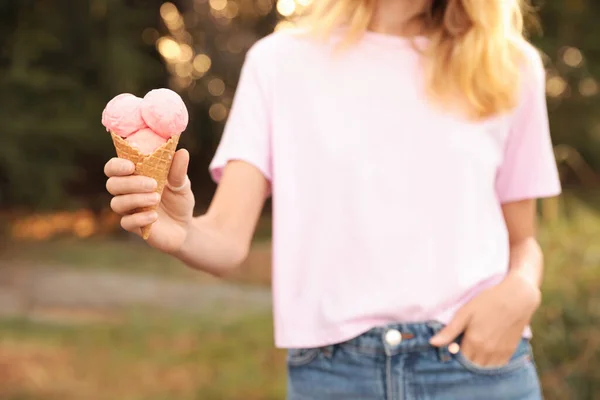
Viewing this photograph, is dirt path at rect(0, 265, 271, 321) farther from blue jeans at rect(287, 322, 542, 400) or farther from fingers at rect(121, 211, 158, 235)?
fingers at rect(121, 211, 158, 235)

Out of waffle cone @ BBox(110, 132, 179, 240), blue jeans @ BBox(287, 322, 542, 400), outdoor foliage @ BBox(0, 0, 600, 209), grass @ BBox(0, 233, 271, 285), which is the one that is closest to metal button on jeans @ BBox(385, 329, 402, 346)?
blue jeans @ BBox(287, 322, 542, 400)

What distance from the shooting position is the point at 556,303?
3.83m

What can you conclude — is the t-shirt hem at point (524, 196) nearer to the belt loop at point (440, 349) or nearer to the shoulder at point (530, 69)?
the shoulder at point (530, 69)

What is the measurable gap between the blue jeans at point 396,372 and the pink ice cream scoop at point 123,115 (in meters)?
0.66

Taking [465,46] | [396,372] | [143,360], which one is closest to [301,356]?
[396,372]

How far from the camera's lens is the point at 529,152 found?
2.05 m

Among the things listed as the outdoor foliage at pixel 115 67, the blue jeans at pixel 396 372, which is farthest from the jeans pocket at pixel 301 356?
the outdoor foliage at pixel 115 67

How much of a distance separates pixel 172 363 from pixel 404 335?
439 cm

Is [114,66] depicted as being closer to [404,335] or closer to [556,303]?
[556,303]

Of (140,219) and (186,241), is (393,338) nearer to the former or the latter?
(186,241)

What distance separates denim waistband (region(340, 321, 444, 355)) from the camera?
1763mm

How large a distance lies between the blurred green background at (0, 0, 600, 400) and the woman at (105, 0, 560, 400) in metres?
2.64

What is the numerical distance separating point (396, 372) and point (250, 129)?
0.65 m

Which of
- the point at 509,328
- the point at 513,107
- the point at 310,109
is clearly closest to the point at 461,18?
the point at 513,107
